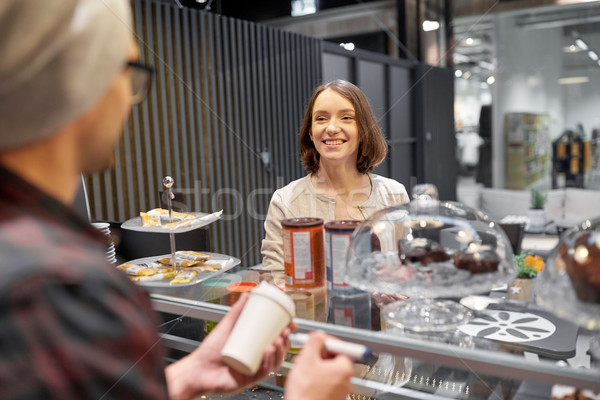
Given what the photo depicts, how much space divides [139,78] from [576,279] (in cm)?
50

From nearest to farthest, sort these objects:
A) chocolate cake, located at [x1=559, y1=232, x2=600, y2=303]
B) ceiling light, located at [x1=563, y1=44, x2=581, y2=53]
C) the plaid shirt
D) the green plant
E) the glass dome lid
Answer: the plaid shirt, chocolate cake, located at [x1=559, y1=232, x2=600, y2=303], the glass dome lid, the green plant, ceiling light, located at [x1=563, y1=44, x2=581, y2=53]

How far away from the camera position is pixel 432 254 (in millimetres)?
689

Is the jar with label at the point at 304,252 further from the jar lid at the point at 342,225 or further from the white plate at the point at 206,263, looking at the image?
the white plate at the point at 206,263

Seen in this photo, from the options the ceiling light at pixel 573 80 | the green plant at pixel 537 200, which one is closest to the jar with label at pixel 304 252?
the green plant at pixel 537 200

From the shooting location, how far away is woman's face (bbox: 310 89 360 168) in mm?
1190

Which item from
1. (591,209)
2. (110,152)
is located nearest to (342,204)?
(110,152)

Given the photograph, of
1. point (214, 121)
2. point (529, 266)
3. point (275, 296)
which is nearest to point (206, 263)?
point (275, 296)

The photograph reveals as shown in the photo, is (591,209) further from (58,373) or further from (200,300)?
(58,373)

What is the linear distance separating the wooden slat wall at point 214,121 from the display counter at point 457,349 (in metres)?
1.38

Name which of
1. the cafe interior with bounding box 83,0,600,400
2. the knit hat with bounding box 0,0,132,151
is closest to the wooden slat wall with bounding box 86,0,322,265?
the cafe interior with bounding box 83,0,600,400

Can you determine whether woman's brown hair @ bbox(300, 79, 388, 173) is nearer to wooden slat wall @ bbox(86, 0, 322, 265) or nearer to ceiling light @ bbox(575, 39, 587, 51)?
wooden slat wall @ bbox(86, 0, 322, 265)

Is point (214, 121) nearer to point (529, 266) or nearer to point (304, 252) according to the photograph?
point (529, 266)

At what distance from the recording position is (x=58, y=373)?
311mm

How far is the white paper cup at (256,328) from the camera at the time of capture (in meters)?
0.59
